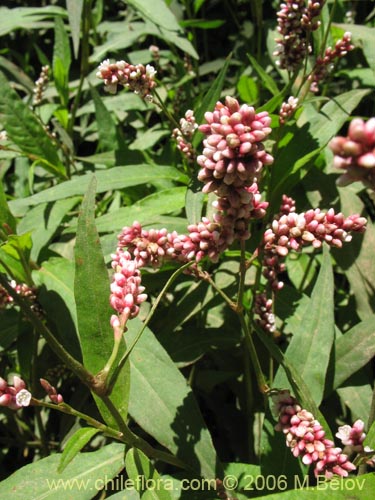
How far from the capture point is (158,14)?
2.81 meters

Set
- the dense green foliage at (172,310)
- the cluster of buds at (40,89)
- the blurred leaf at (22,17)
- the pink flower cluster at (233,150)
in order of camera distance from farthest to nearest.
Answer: the blurred leaf at (22,17), the cluster of buds at (40,89), the dense green foliage at (172,310), the pink flower cluster at (233,150)

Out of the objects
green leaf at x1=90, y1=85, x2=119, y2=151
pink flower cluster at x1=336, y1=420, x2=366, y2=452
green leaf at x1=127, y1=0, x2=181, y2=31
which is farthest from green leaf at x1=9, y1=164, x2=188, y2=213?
pink flower cluster at x1=336, y1=420, x2=366, y2=452

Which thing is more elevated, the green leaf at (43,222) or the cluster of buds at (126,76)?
the cluster of buds at (126,76)

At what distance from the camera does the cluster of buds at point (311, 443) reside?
4.81 ft

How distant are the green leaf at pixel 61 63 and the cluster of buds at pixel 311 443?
7.96ft

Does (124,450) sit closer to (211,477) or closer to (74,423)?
(211,477)

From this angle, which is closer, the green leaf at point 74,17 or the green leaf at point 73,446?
the green leaf at point 73,446

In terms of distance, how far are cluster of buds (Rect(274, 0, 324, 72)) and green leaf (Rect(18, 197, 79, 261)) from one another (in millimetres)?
1210

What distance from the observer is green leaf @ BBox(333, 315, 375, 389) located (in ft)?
6.24

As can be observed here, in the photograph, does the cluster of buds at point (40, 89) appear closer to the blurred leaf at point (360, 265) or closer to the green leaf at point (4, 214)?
the green leaf at point (4, 214)

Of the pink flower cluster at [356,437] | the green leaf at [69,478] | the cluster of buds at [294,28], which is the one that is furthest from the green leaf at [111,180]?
the pink flower cluster at [356,437]

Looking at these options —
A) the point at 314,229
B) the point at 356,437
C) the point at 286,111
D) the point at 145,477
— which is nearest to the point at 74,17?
the point at 286,111

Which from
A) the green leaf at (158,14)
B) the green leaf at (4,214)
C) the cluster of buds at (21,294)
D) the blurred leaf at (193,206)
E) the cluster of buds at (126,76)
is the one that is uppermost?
the green leaf at (158,14)

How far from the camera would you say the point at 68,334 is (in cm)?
215
